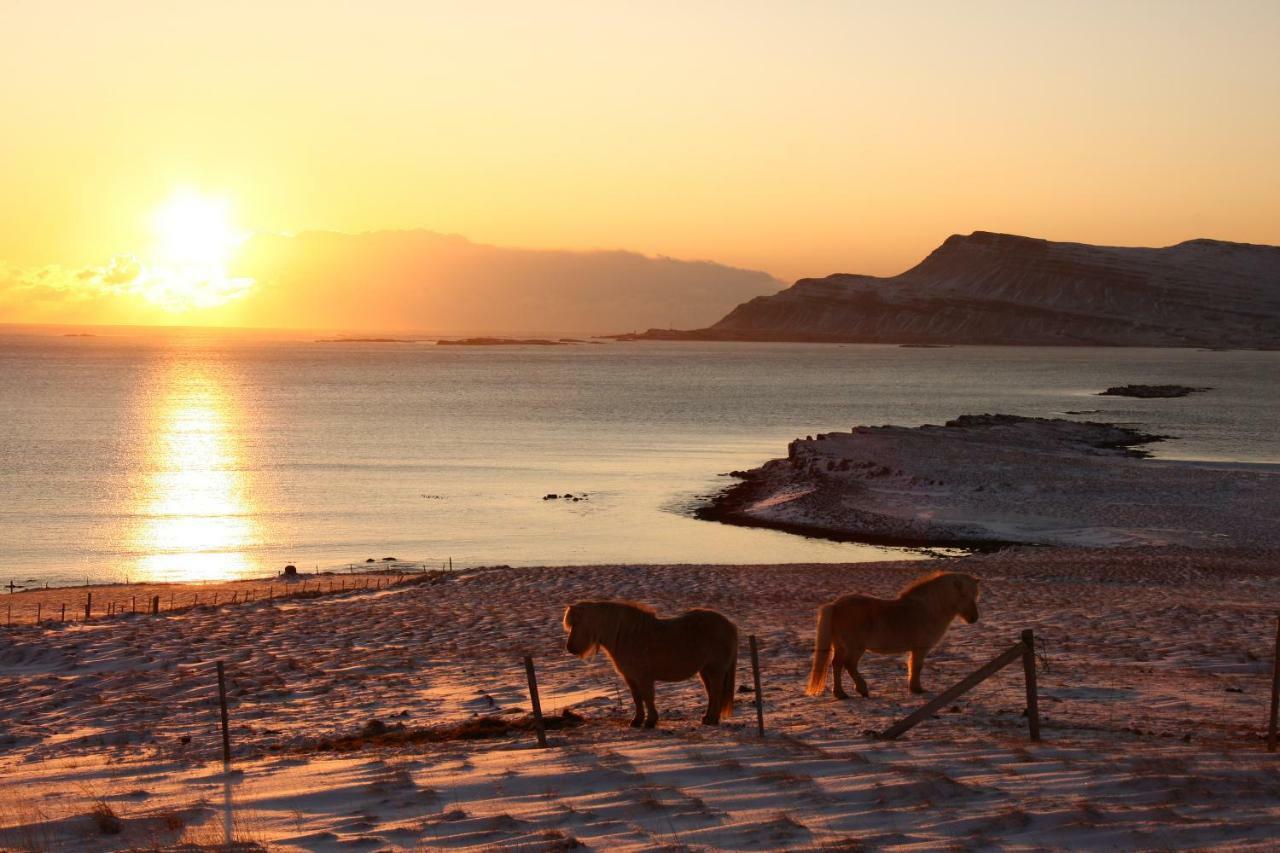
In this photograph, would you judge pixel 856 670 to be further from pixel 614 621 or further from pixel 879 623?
pixel 614 621

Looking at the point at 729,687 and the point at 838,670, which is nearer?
the point at 729,687

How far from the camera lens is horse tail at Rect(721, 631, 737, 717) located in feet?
36.3

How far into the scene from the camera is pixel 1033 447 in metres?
60.7

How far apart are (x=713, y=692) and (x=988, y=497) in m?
33.3

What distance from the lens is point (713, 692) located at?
11102mm

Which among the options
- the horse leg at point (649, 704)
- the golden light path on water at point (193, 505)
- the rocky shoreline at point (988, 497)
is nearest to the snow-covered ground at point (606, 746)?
the horse leg at point (649, 704)

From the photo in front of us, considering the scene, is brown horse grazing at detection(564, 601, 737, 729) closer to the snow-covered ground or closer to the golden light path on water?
the snow-covered ground

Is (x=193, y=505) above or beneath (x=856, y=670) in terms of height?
beneath

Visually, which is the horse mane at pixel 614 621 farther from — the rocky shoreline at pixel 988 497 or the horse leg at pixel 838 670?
the rocky shoreline at pixel 988 497

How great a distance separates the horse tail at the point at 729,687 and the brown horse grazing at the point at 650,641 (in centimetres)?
7

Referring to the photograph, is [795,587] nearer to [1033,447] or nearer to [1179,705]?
[1179,705]

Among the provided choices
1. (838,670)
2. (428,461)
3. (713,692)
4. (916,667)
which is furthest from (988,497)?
(713,692)

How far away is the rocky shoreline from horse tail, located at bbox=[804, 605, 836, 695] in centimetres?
2450

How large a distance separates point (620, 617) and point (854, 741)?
2339mm
